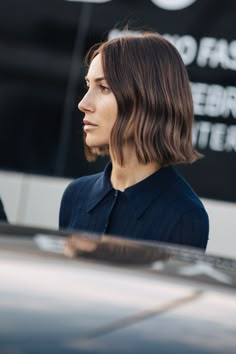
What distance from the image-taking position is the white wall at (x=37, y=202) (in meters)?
6.25

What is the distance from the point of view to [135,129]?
311 centimetres

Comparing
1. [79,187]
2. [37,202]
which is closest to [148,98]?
[79,187]

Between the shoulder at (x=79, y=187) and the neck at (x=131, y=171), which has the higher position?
the neck at (x=131, y=171)

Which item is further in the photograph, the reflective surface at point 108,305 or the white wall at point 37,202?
the white wall at point 37,202

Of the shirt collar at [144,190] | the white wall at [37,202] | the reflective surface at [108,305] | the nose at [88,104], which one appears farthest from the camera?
the white wall at [37,202]

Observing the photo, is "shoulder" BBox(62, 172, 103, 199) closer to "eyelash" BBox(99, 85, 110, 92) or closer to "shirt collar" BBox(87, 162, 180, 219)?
"shirt collar" BBox(87, 162, 180, 219)

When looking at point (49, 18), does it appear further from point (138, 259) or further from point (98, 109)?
point (138, 259)

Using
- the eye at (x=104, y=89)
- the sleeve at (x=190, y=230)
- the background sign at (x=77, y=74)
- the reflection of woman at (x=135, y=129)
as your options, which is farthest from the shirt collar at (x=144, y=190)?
the background sign at (x=77, y=74)

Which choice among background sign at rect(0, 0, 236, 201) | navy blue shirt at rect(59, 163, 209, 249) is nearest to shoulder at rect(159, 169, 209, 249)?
navy blue shirt at rect(59, 163, 209, 249)

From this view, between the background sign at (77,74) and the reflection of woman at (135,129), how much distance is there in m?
3.14

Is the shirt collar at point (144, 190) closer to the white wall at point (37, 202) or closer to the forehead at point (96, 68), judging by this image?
the forehead at point (96, 68)

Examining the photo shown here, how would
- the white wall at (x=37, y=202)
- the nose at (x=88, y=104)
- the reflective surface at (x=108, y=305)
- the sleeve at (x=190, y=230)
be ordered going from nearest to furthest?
the reflective surface at (x=108, y=305) → the sleeve at (x=190, y=230) → the nose at (x=88, y=104) → the white wall at (x=37, y=202)

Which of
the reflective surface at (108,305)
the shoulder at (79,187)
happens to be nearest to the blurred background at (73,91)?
the shoulder at (79,187)

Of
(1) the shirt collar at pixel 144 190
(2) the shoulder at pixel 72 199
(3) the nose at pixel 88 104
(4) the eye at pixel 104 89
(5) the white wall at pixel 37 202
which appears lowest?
(5) the white wall at pixel 37 202
